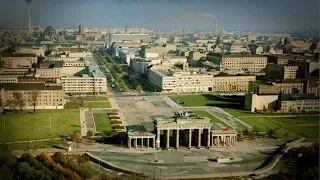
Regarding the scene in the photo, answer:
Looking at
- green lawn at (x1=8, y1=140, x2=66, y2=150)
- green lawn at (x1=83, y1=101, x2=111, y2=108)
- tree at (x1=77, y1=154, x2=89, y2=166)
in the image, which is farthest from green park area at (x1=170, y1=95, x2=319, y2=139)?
green lawn at (x1=8, y1=140, x2=66, y2=150)

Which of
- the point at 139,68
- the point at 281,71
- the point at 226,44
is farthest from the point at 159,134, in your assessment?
the point at 226,44

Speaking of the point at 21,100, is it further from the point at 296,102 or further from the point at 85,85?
the point at 296,102

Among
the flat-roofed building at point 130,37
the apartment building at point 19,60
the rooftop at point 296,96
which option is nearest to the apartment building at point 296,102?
the rooftop at point 296,96

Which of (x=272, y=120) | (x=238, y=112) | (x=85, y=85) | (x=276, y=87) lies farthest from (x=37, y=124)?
(x=276, y=87)

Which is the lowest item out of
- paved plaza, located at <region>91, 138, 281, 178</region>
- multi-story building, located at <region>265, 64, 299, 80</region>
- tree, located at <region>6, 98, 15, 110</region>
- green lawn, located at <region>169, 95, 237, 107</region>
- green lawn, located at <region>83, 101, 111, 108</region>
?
paved plaza, located at <region>91, 138, 281, 178</region>

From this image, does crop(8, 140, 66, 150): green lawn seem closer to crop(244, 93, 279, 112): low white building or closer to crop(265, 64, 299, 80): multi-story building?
crop(244, 93, 279, 112): low white building

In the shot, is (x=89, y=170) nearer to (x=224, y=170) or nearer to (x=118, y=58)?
(x=224, y=170)
